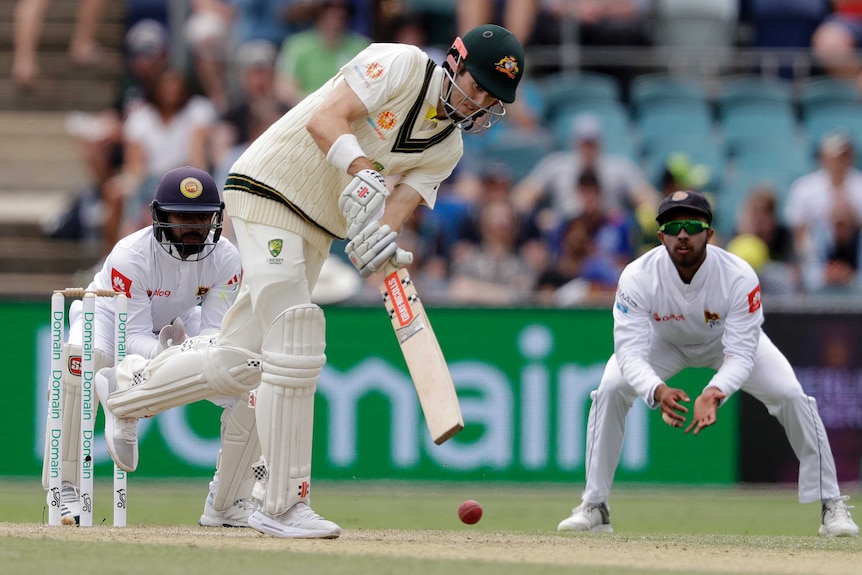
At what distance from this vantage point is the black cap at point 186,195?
23.0 feet

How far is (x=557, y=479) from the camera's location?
1070 cm

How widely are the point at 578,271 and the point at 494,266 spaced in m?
0.66

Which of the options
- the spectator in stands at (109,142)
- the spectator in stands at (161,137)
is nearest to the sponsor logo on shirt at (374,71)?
the spectator in stands at (161,137)

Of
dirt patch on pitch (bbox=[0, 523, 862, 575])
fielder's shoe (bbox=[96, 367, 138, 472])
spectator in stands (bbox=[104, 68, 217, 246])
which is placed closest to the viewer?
dirt patch on pitch (bbox=[0, 523, 862, 575])

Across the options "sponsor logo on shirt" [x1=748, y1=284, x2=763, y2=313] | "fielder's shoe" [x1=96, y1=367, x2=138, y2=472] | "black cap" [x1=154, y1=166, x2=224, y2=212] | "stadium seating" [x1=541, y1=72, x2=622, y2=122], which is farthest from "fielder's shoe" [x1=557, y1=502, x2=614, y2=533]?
"stadium seating" [x1=541, y1=72, x2=622, y2=122]

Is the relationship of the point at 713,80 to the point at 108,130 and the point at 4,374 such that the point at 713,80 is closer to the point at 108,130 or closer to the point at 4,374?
the point at 108,130

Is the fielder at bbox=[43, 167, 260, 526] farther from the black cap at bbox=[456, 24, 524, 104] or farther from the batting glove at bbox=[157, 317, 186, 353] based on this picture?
the black cap at bbox=[456, 24, 524, 104]

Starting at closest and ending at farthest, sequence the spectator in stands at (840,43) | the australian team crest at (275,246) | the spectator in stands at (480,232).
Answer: the australian team crest at (275,246) < the spectator in stands at (480,232) < the spectator in stands at (840,43)

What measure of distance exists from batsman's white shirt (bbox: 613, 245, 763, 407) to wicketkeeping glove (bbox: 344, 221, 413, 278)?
6.16 feet

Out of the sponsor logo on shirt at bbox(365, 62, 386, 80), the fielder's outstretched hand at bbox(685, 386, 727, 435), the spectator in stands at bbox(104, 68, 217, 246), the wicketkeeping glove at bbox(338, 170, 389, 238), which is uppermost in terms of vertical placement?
the spectator in stands at bbox(104, 68, 217, 246)

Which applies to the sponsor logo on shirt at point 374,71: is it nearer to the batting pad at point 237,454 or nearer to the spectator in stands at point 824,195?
the batting pad at point 237,454

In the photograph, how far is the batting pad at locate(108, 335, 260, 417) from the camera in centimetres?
639

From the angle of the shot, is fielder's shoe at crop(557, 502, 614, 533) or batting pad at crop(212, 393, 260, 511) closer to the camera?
batting pad at crop(212, 393, 260, 511)

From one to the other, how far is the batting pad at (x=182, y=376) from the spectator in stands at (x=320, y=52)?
22.5ft
